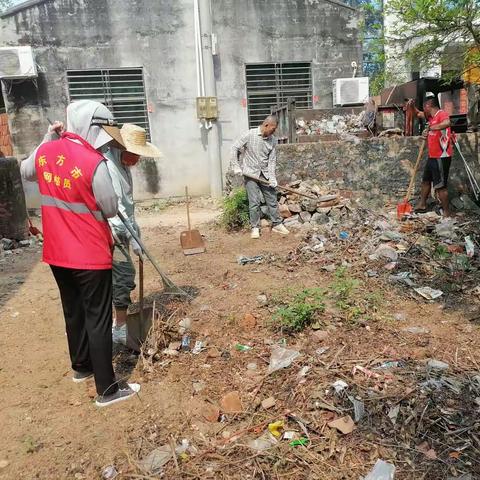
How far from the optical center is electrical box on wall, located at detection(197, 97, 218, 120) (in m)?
10.4

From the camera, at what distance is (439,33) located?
4.46 meters

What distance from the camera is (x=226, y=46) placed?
10703mm

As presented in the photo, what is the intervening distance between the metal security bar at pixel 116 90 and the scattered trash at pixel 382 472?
383 inches

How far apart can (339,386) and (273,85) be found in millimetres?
9936

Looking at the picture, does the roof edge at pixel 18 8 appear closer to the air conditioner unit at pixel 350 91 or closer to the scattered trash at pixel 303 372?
the air conditioner unit at pixel 350 91

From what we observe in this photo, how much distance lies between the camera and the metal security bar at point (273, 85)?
11117 millimetres

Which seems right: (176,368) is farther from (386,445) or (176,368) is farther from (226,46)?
(226,46)

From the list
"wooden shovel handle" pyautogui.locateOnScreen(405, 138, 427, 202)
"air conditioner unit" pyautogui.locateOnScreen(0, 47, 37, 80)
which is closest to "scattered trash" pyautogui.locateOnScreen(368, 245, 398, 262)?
"wooden shovel handle" pyautogui.locateOnScreen(405, 138, 427, 202)

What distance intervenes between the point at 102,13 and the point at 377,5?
739cm

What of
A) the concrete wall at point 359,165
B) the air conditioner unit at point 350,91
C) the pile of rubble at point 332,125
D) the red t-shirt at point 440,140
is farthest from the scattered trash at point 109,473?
the air conditioner unit at point 350,91

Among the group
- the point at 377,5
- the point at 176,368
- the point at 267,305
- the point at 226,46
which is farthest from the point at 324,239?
the point at 226,46

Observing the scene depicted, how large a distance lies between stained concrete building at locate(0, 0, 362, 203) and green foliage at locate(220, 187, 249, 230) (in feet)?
14.0

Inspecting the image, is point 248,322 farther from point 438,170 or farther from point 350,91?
point 350,91

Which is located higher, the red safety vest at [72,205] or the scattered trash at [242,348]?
the red safety vest at [72,205]
